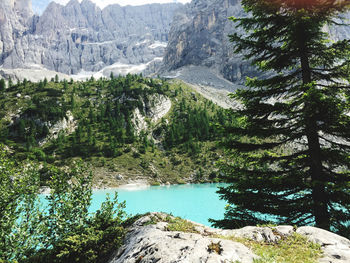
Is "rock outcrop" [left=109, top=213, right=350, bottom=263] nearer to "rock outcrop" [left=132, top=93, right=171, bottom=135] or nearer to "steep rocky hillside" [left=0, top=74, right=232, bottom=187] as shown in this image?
"steep rocky hillside" [left=0, top=74, right=232, bottom=187]

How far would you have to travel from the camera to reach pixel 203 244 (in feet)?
15.6

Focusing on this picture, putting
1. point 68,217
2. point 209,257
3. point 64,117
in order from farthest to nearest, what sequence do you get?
point 64,117
point 68,217
point 209,257

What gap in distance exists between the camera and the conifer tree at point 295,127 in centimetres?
766

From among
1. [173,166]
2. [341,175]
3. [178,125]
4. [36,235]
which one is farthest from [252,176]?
[178,125]

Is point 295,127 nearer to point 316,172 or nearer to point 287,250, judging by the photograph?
point 316,172

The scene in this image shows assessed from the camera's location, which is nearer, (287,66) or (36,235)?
(36,235)

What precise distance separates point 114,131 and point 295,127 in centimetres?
10465

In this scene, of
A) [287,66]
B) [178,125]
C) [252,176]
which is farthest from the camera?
[178,125]

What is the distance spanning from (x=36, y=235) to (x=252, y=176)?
27.3 ft

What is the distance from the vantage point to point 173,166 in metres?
94.7

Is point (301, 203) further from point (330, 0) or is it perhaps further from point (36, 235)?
point (36, 235)

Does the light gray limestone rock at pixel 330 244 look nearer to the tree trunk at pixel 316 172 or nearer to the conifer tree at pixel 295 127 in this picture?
the tree trunk at pixel 316 172

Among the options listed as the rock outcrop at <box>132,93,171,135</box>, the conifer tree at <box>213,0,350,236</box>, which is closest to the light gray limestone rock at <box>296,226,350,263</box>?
the conifer tree at <box>213,0,350,236</box>

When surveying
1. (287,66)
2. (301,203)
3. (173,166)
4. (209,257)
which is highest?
(287,66)
